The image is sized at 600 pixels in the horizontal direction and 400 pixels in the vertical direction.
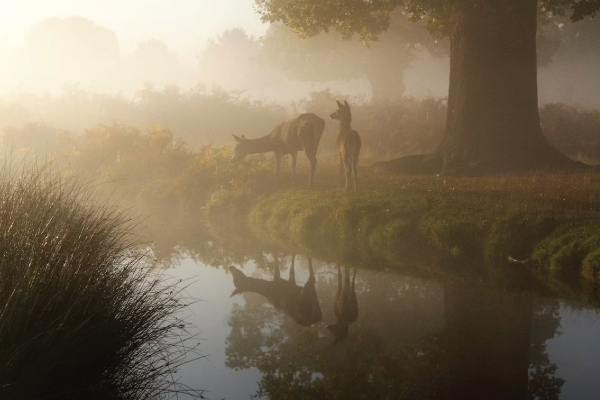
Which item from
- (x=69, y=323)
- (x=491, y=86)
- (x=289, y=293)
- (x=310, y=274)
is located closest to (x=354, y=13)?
(x=491, y=86)

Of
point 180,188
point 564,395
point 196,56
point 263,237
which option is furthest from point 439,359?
point 196,56

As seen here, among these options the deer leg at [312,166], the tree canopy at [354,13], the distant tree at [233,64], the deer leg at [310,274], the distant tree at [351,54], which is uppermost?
the distant tree at [233,64]

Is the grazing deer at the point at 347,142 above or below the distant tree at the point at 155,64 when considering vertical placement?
below

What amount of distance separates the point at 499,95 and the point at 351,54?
2507 centimetres

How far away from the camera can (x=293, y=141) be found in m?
19.5

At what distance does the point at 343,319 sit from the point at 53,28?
7321 centimetres

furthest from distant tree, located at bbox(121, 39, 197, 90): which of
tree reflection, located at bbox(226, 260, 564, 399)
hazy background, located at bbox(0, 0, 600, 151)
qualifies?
tree reflection, located at bbox(226, 260, 564, 399)

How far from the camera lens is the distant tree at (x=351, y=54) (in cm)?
3872

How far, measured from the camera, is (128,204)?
21047 millimetres

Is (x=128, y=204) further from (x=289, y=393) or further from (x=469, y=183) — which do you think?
(x=289, y=393)

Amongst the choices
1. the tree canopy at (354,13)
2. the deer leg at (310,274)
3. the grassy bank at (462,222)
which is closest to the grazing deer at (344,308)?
the deer leg at (310,274)

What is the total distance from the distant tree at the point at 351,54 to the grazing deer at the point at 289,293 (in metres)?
27.6

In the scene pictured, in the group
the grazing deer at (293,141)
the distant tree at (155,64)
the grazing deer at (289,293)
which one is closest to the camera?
the grazing deer at (289,293)

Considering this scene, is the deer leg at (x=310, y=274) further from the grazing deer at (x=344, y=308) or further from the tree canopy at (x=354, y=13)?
the tree canopy at (x=354, y=13)
